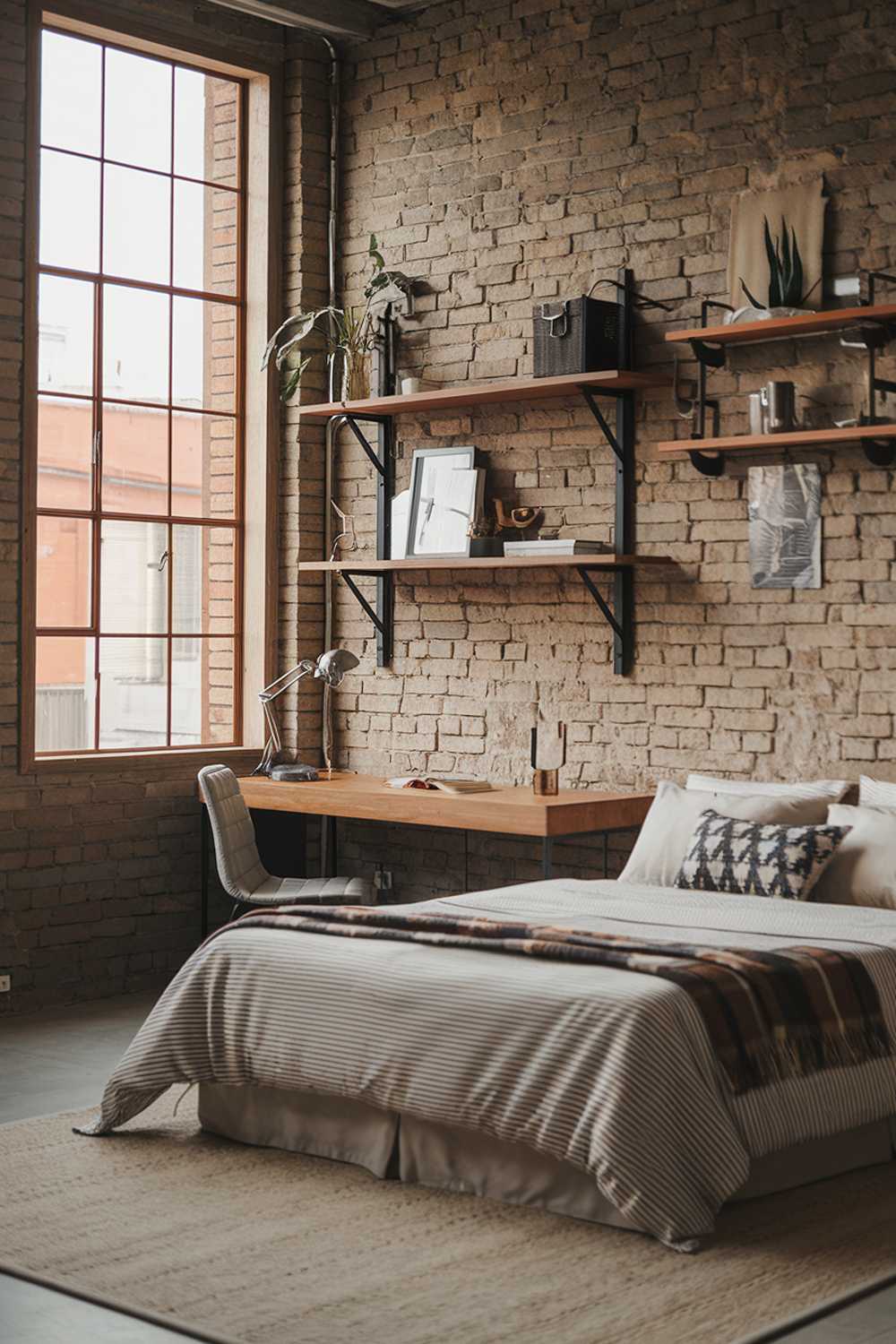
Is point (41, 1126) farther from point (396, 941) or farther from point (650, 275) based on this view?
point (650, 275)

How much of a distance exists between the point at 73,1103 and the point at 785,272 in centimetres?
354

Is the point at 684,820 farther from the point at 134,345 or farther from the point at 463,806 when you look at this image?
the point at 134,345

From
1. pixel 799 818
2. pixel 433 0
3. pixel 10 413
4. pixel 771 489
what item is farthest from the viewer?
pixel 433 0

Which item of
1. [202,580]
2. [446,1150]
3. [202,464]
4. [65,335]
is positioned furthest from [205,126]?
[446,1150]

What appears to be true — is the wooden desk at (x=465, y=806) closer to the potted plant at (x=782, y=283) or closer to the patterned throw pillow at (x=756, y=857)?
the patterned throw pillow at (x=756, y=857)

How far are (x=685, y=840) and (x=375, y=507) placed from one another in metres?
2.40

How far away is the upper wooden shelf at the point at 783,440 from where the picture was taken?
18.2 feet

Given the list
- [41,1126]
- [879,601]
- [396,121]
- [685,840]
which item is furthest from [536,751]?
[396,121]

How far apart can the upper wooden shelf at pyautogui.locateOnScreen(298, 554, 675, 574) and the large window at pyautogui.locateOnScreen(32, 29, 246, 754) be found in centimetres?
57

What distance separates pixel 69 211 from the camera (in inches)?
269

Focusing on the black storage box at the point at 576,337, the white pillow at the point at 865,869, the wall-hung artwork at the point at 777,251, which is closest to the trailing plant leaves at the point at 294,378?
the black storage box at the point at 576,337

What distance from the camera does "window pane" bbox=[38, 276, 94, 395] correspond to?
22.2 ft

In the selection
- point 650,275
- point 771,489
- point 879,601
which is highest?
point 650,275

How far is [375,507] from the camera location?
23.9 feet
